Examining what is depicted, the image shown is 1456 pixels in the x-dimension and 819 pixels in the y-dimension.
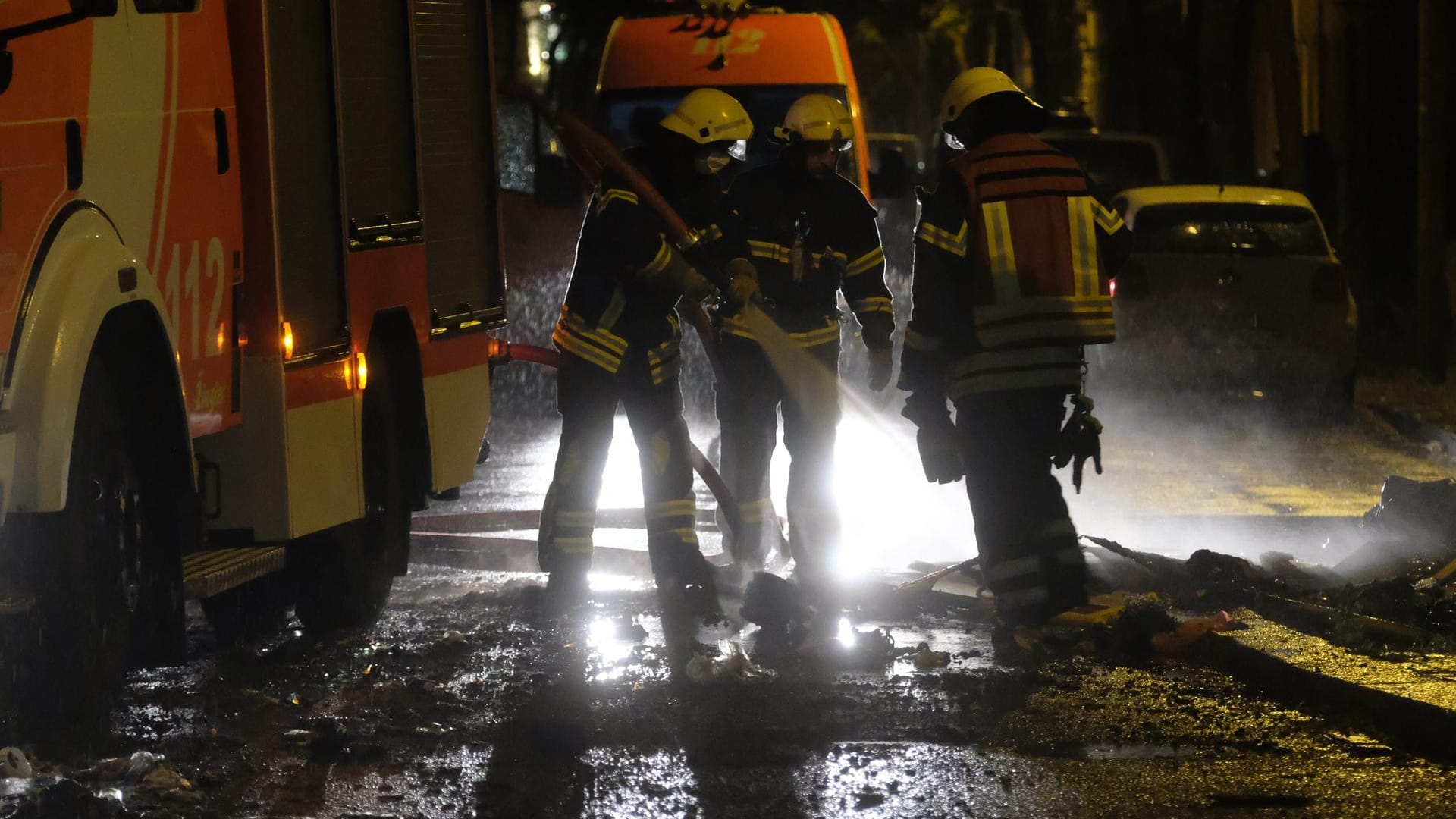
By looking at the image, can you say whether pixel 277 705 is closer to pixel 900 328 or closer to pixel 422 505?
pixel 422 505

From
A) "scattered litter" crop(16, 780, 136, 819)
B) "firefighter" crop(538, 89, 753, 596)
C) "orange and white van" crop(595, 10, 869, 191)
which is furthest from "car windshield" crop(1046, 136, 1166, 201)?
"scattered litter" crop(16, 780, 136, 819)

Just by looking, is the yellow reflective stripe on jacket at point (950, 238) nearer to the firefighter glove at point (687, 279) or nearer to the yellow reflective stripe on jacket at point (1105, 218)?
the yellow reflective stripe on jacket at point (1105, 218)

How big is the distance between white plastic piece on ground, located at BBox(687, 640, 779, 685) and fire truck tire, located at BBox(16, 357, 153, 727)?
5.40 ft

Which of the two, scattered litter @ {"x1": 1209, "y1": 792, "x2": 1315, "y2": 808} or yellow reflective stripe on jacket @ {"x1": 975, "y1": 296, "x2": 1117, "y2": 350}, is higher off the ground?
yellow reflective stripe on jacket @ {"x1": 975, "y1": 296, "x2": 1117, "y2": 350}

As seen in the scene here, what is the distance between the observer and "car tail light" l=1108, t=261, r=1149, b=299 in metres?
14.5

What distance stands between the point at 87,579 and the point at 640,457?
2.92 meters

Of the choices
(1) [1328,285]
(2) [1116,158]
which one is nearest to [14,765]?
(1) [1328,285]

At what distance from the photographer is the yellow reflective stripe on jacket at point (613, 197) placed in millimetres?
7781

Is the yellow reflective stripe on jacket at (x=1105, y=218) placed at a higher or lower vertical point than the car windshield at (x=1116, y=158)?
lower

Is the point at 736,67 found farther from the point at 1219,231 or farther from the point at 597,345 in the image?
the point at 597,345

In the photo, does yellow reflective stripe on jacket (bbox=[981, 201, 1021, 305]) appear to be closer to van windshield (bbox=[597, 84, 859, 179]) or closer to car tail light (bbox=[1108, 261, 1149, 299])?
van windshield (bbox=[597, 84, 859, 179])

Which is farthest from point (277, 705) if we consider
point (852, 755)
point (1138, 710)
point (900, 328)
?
point (900, 328)

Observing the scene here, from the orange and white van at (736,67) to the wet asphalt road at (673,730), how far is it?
4851 mm

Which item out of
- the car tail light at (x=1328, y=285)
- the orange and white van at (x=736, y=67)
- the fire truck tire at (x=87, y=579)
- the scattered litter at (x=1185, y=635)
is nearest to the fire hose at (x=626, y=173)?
the scattered litter at (x=1185, y=635)
